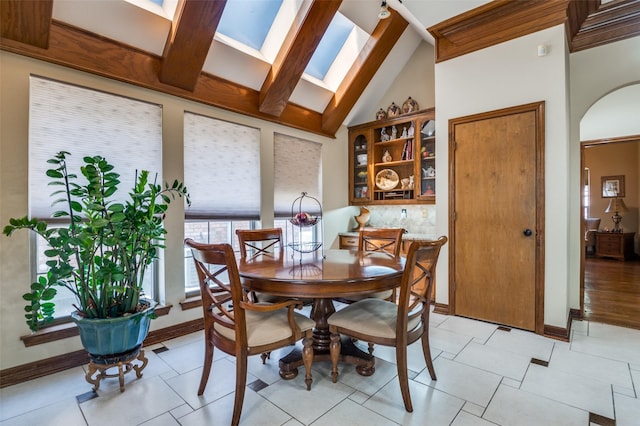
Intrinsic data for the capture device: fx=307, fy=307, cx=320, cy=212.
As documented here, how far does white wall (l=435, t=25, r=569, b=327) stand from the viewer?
111 inches

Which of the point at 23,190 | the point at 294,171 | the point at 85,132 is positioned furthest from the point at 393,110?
the point at 23,190

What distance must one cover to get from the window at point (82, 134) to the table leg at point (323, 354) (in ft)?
5.39

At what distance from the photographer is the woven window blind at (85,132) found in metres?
2.31

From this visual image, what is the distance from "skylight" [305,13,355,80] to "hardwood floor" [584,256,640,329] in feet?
14.3

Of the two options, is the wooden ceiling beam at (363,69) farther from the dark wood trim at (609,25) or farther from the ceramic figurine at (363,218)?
the dark wood trim at (609,25)

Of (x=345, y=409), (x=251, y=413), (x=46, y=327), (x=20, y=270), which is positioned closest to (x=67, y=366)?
(x=46, y=327)

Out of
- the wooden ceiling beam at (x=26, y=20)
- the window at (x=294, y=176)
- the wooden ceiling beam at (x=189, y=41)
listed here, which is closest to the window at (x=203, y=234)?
the window at (x=294, y=176)

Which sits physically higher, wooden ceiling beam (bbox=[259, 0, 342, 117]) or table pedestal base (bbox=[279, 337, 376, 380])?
wooden ceiling beam (bbox=[259, 0, 342, 117])

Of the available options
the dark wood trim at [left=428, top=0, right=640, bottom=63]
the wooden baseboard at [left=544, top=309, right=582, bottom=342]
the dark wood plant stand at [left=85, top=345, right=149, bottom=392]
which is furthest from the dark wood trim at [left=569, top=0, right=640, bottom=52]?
the dark wood plant stand at [left=85, top=345, right=149, bottom=392]

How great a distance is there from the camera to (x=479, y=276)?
129 inches

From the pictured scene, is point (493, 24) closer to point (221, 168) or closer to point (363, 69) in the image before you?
point (363, 69)

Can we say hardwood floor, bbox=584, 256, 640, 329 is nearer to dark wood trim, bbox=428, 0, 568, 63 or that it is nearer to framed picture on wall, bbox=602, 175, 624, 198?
framed picture on wall, bbox=602, 175, 624, 198

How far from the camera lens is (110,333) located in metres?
2.09

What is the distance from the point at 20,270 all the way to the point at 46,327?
1.59 ft
